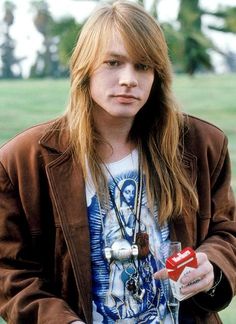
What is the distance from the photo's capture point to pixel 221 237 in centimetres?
305

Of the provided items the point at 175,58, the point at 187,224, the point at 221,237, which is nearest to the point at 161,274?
the point at 187,224

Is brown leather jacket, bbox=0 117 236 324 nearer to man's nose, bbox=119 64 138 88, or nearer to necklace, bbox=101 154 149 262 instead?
necklace, bbox=101 154 149 262

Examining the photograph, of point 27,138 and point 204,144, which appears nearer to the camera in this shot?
point 27,138

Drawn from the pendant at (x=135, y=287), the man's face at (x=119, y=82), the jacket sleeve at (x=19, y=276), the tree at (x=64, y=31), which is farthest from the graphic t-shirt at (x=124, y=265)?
the tree at (x=64, y=31)

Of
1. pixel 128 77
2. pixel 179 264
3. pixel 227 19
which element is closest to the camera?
pixel 179 264

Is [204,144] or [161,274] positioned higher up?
[204,144]

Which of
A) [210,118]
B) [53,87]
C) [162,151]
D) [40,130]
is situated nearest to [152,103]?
[162,151]

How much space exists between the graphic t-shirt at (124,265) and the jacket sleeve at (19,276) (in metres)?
0.13

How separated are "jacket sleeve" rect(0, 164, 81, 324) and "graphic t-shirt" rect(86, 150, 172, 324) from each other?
131 millimetres

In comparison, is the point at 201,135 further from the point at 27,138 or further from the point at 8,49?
the point at 8,49

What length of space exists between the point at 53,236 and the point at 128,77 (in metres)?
0.56

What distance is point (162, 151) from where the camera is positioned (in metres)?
3.01

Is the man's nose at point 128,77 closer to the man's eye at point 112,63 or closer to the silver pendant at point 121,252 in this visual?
the man's eye at point 112,63

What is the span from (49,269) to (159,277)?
1.25ft
